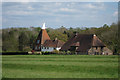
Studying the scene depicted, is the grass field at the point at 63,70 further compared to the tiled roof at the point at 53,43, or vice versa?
→ the tiled roof at the point at 53,43

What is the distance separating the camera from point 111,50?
7612 centimetres

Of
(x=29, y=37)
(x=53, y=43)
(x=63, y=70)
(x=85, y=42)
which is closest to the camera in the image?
(x=63, y=70)

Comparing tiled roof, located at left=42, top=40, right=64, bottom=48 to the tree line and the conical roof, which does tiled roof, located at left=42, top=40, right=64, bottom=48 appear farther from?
the tree line

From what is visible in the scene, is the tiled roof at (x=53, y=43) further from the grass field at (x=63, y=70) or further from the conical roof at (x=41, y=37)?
the grass field at (x=63, y=70)

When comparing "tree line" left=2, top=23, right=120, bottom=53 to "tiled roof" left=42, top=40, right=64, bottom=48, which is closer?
"tree line" left=2, top=23, right=120, bottom=53

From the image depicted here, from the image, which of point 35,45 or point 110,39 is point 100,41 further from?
point 35,45

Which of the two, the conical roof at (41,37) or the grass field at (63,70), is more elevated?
the conical roof at (41,37)

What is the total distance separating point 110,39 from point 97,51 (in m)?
5.08

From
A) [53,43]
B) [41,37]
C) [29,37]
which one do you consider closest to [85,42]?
[53,43]

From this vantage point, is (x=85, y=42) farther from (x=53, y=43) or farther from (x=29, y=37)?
(x=29, y=37)

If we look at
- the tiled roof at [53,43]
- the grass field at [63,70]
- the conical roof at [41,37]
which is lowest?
the grass field at [63,70]

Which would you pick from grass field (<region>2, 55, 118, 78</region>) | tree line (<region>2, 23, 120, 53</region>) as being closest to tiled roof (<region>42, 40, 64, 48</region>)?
tree line (<region>2, 23, 120, 53</region>)

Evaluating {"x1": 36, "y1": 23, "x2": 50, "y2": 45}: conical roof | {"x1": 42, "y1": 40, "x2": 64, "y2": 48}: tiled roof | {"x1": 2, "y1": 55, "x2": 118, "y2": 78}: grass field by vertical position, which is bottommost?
{"x1": 2, "y1": 55, "x2": 118, "y2": 78}: grass field

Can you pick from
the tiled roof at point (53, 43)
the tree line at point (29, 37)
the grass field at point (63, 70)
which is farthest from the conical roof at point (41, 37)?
the grass field at point (63, 70)
